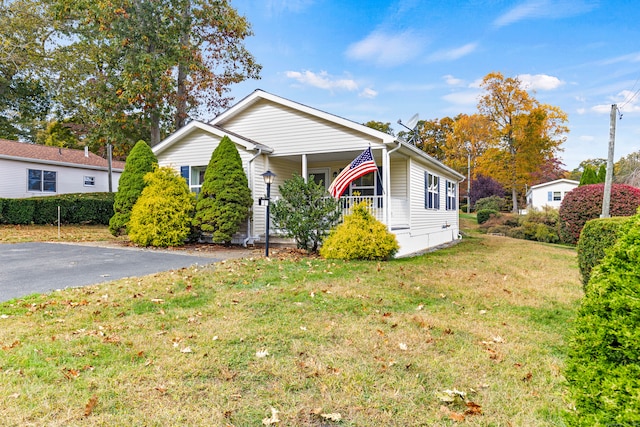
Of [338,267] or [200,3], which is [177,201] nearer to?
[338,267]

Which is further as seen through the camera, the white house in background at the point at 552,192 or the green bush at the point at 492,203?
the green bush at the point at 492,203

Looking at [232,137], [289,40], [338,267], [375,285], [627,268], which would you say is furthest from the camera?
[289,40]

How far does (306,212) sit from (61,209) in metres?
14.3

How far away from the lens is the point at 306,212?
9.87m

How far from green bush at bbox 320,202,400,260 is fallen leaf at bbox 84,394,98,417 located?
660 cm

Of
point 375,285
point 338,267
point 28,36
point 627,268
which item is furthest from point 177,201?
point 28,36

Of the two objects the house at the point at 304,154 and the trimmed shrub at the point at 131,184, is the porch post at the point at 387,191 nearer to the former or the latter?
the house at the point at 304,154

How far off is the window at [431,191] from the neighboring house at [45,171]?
21.3 metres

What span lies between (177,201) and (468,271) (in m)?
8.27

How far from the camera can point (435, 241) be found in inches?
584

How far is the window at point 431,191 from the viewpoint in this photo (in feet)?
46.6

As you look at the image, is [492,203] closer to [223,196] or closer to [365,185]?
[365,185]

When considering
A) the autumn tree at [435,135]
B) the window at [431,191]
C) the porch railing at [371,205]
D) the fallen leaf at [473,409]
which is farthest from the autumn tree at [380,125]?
the fallen leaf at [473,409]

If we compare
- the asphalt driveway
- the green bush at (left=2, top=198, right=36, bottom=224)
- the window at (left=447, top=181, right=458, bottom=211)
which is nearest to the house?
the asphalt driveway
